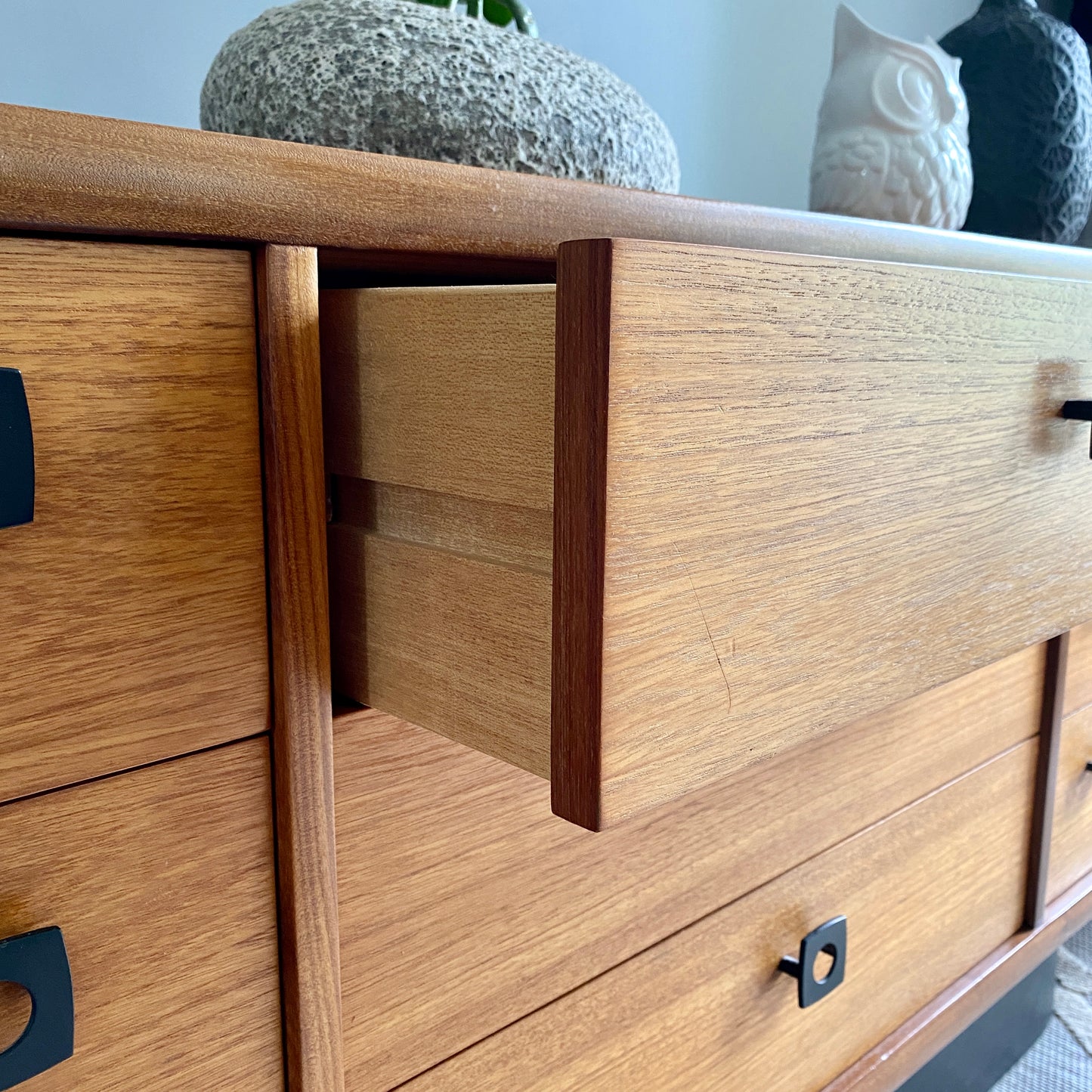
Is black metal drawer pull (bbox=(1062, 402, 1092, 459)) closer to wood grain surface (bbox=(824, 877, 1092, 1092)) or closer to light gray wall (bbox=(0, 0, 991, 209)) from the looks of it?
wood grain surface (bbox=(824, 877, 1092, 1092))

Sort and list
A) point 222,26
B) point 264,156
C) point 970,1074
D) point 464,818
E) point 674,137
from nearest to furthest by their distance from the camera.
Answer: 1. point 264,156
2. point 464,818
3. point 222,26
4. point 970,1074
5. point 674,137

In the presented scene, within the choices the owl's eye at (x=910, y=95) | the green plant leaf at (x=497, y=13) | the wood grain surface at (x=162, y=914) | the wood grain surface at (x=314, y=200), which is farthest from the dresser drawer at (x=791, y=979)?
the green plant leaf at (x=497, y=13)

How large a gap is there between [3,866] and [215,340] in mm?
181

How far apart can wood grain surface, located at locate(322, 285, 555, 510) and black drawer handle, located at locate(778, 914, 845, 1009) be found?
16.1 inches

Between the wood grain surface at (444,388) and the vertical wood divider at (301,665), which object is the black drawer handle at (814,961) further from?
the wood grain surface at (444,388)

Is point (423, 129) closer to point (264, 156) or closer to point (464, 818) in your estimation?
point (264, 156)

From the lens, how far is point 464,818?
431mm

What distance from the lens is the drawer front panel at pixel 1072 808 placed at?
2.71 ft

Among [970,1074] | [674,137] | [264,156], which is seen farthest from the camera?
[674,137]

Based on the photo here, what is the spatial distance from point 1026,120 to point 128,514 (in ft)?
2.61

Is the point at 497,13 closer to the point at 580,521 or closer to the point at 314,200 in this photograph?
the point at 314,200

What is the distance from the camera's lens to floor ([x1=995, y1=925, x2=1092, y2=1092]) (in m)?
0.88

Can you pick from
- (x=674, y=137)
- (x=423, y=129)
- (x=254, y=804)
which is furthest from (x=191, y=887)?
(x=674, y=137)

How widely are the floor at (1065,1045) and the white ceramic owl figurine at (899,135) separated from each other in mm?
742
